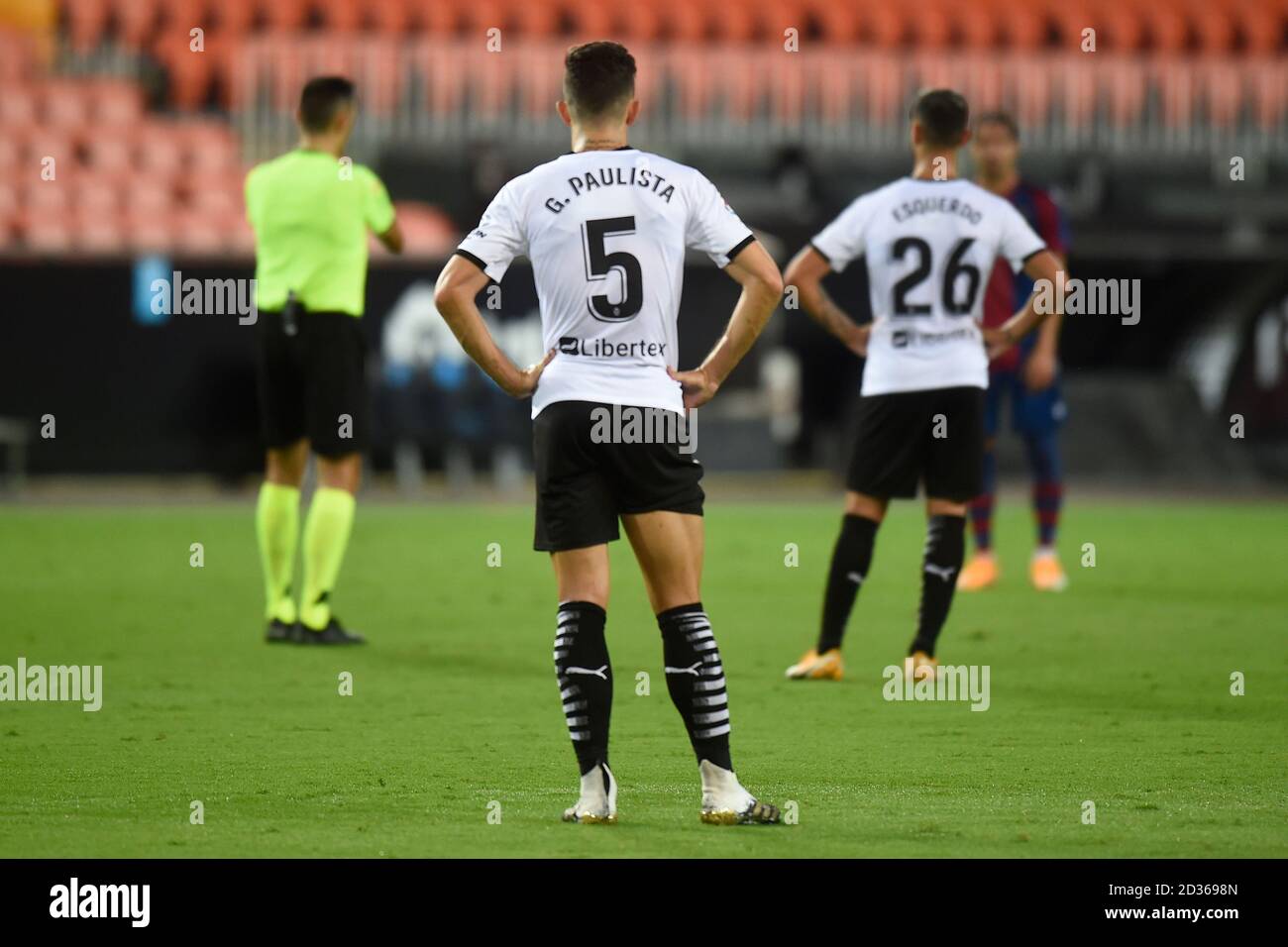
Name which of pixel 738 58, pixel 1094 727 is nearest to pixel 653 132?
pixel 738 58

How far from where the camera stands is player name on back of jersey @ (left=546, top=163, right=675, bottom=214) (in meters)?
5.12

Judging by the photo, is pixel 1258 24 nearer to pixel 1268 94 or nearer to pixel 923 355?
pixel 1268 94

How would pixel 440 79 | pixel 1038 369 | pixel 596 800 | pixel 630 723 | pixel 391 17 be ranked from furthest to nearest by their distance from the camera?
pixel 391 17
pixel 440 79
pixel 1038 369
pixel 630 723
pixel 596 800

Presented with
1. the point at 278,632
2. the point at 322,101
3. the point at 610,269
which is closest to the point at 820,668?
the point at 278,632

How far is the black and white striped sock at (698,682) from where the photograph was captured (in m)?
5.13

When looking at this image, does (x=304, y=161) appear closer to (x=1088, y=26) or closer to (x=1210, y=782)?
(x=1210, y=782)

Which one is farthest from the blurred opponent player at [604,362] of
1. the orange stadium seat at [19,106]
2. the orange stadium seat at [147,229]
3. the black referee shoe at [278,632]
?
the orange stadium seat at [19,106]

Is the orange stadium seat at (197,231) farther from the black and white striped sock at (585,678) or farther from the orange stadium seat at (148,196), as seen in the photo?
the black and white striped sock at (585,678)

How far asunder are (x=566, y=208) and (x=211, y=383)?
12.8 m

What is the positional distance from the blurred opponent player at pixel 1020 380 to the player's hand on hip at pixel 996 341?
6.41 ft

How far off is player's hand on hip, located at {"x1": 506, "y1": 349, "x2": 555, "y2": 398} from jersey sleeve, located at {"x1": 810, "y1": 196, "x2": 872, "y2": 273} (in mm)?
2671

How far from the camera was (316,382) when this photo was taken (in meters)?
8.89

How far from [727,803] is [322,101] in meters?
4.84
